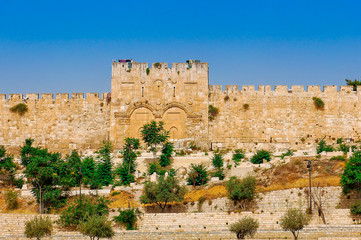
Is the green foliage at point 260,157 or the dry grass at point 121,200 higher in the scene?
the green foliage at point 260,157

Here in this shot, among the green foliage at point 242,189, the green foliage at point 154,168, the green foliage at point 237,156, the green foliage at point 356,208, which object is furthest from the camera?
the green foliage at point 237,156

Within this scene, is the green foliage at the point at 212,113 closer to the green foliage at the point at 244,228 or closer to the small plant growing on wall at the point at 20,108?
the small plant growing on wall at the point at 20,108

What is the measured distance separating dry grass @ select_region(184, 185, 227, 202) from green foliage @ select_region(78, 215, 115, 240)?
185 inches

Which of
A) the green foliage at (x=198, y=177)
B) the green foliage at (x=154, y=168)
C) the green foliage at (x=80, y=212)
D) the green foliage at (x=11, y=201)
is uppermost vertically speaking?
the green foliage at (x=154, y=168)

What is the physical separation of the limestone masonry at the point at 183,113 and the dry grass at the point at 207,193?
28.4 ft

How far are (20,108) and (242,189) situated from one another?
1767 centimetres

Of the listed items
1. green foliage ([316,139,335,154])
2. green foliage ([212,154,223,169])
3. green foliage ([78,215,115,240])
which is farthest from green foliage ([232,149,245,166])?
green foliage ([78,215,115,240])

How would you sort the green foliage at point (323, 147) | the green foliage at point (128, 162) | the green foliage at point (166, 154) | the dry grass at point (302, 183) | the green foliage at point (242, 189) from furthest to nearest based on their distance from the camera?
the green foliage at point (323, 147)
the green foliage at point (166, 154)
the green foliage at point (128, 162)
the dry grass at point (302, 183)
the green foliage at point (242, 189)

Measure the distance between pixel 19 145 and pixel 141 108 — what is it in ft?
25.2

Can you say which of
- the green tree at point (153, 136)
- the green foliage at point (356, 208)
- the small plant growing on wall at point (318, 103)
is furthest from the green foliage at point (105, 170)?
the small plant growing on wall at point (318, 103)

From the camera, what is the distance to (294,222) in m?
27.2

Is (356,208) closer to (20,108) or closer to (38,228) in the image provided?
(38,228)

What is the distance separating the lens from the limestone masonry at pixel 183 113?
41.1 metres

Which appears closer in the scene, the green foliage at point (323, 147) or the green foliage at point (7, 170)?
the green foliage at point (7, 170)
